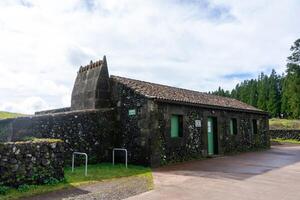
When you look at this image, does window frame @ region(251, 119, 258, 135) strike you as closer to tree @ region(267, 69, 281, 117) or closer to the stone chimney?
the stone chimney

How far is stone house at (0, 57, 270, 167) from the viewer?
11.7 m

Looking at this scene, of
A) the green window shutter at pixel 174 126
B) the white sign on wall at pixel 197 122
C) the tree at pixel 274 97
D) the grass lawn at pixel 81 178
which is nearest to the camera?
the grass lawn at pixel 81 178

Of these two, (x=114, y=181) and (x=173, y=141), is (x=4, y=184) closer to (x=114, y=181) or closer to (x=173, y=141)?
(x=114, y=181)

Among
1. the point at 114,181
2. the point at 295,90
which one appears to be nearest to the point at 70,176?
the point at 114,181

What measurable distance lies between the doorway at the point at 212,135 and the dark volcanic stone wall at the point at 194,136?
192 millimetres

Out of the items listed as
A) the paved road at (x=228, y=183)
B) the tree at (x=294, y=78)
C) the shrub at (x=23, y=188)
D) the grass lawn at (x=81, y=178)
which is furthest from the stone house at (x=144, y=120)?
the tree at (x=294, y=78)

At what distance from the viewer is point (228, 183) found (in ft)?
26.4

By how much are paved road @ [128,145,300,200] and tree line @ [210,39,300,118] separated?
2722 cm

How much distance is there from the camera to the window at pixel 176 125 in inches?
509

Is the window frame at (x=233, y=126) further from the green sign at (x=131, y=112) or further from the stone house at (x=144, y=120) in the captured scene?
the green sign at (x=131, y=112)

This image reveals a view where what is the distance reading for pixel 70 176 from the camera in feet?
29.5

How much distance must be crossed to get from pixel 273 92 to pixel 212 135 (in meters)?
44.0

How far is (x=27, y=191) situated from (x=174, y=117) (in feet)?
24.4

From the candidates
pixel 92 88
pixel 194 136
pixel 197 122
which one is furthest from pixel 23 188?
pixel 197 122
